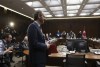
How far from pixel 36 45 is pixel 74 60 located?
1.68m

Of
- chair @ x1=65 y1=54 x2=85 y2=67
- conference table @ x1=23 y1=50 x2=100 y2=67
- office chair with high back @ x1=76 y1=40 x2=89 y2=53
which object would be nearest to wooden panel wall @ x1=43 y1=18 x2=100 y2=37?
office chair with high back @ x1=76 y1=40 x2=89 y2=53

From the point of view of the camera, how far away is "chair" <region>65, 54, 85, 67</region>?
3479 millimetres

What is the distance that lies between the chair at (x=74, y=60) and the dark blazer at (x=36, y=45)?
1.45 metres

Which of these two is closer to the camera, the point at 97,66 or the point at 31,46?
the point at 31,46

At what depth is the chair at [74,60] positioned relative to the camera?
3479 mm

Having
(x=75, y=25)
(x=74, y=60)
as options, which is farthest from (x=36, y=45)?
(x=75, y=25)

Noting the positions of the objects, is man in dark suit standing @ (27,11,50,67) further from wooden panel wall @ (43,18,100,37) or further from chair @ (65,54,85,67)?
wooden panel wall @ (43,18,100,37)

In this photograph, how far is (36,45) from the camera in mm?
2076

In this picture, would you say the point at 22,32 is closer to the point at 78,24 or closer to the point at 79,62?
the point at 78,24

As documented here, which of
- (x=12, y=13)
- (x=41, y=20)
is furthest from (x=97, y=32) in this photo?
(x=41, y=20)

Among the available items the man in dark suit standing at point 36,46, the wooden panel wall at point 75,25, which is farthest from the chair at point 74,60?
the wooden panel wall at point 75,25

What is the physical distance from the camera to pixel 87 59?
3682 millimetres

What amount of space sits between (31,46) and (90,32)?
18303 millimetres

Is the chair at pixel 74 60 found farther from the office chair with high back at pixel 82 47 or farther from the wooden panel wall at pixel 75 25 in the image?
the wooden panel wall at pixel 75 25
